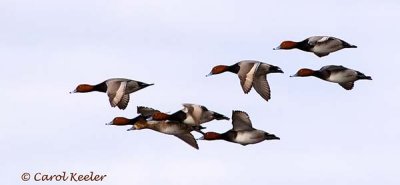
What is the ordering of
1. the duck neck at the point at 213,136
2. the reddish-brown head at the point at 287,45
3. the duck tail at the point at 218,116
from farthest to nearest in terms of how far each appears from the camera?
the reddish-brown head at the point at 287,45 → the duck neck at the point at 213,136 → the duck tail at the point at 218,116

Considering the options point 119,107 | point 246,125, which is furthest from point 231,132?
point 119,107

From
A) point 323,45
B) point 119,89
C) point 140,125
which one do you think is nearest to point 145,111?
point 140,125

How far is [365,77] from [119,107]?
16.6ft

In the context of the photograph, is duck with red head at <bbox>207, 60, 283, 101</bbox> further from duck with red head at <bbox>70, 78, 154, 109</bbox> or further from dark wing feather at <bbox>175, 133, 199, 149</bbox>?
duck with red head at <bbox>70, 78, 154, 109</bbox>

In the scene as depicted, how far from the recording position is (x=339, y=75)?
2098cm

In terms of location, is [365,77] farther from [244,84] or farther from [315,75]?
[244,84]

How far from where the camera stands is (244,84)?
20219mm

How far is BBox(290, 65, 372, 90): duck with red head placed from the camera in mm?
20984

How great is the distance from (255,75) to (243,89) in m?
0.47

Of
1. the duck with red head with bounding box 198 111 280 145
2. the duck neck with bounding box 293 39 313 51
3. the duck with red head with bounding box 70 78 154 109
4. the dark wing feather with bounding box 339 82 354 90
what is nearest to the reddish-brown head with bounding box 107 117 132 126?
the duck with red head with bounding box 70 78 154 109

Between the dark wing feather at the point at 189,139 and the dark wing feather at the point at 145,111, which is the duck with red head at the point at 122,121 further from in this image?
the dark wing feather at the point at 189,139

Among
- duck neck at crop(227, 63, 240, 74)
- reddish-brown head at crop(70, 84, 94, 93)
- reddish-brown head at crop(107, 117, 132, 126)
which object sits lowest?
reddish-brown head at crop(107, 117, 132, 126)

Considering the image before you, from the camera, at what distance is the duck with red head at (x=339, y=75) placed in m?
21.0

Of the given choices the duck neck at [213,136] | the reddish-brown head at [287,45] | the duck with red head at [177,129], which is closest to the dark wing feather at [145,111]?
the duck with red head at [177,129]
